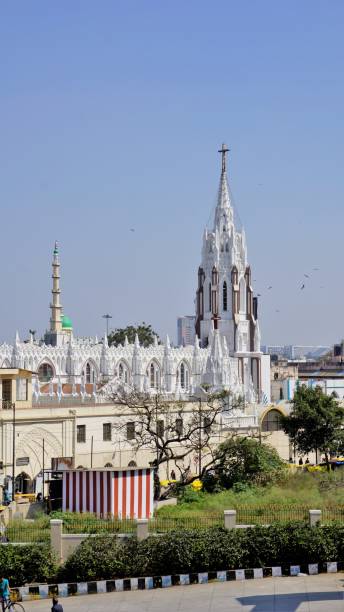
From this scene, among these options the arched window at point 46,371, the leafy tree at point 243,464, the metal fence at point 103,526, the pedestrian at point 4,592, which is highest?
the arched window at point 46,371

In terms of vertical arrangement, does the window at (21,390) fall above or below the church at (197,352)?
below

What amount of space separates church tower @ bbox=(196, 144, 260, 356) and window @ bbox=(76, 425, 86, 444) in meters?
54.3

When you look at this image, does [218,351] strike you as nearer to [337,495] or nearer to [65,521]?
[337,495]

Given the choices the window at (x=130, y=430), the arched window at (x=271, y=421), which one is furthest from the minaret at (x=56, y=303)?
the window at (x=130, y=430)

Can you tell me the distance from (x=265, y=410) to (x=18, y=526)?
159 ft

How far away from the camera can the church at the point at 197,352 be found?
8606 cm

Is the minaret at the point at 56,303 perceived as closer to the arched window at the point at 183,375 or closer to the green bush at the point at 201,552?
the arched window at the point at 183,375

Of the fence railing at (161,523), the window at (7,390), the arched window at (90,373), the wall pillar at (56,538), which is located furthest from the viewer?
the arched window at (90,373)

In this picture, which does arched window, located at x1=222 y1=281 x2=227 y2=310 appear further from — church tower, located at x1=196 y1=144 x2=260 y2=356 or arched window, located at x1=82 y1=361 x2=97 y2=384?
arched window, located at x1=82 y1=361 x2=97 y2=384

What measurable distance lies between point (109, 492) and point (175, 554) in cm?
649

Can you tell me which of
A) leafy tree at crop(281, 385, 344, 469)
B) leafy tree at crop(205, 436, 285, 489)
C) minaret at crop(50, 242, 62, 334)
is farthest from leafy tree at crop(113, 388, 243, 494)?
minaret at crop(50, 242, 62, 334)

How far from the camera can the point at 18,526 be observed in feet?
116

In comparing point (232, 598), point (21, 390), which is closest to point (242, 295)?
point (21, 390)

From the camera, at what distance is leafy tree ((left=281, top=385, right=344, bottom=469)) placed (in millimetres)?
72750
